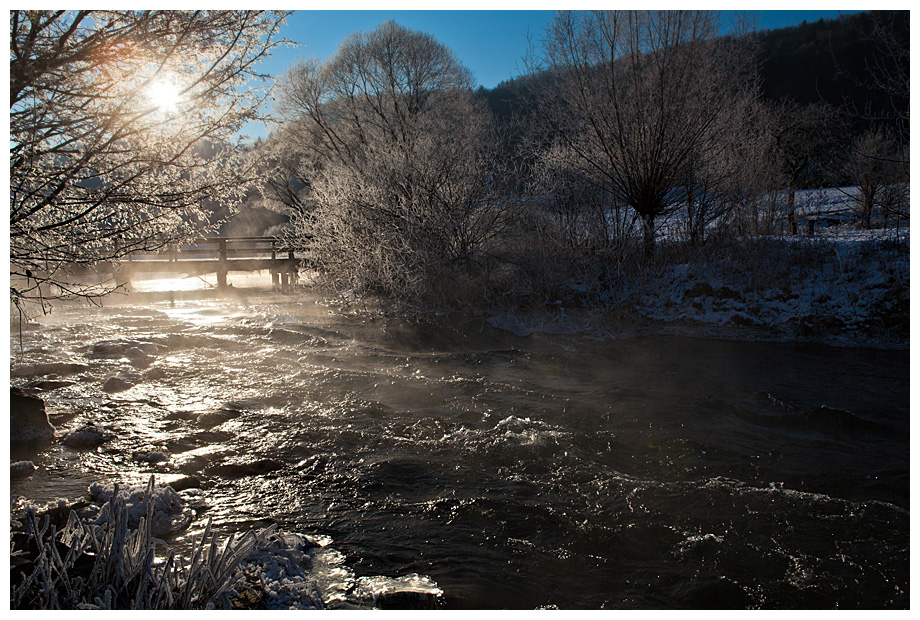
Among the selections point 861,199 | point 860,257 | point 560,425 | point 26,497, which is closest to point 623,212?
point 860,257

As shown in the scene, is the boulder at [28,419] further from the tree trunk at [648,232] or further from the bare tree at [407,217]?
the tree trunk at [648,232]

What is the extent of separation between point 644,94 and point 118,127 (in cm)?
1055

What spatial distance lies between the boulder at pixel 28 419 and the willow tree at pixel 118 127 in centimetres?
123

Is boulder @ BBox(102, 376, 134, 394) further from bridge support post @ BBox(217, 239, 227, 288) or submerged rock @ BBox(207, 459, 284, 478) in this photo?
bridge support post @ BBox(217, 239, 227, 288)

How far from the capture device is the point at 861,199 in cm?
1720

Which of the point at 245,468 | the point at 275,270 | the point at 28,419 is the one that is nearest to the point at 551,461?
the point at 245,468

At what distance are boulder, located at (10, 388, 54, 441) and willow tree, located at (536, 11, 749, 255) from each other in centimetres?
1119

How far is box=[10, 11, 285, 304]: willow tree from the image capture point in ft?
13.6

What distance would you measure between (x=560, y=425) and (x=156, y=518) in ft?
12.6

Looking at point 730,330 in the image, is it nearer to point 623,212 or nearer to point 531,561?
point 623,212

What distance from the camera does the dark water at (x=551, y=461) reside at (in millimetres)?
3326

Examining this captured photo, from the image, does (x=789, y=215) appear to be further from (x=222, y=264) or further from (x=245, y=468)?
(x=222, y=264)

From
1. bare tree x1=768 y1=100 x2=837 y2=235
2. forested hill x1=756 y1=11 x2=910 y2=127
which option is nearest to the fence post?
bare tree x1=768 y1=100 x2=837 y2=235

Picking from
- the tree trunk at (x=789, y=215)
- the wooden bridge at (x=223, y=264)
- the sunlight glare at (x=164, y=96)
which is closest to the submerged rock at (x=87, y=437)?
the sunlight glare at (x=164, y=96)
